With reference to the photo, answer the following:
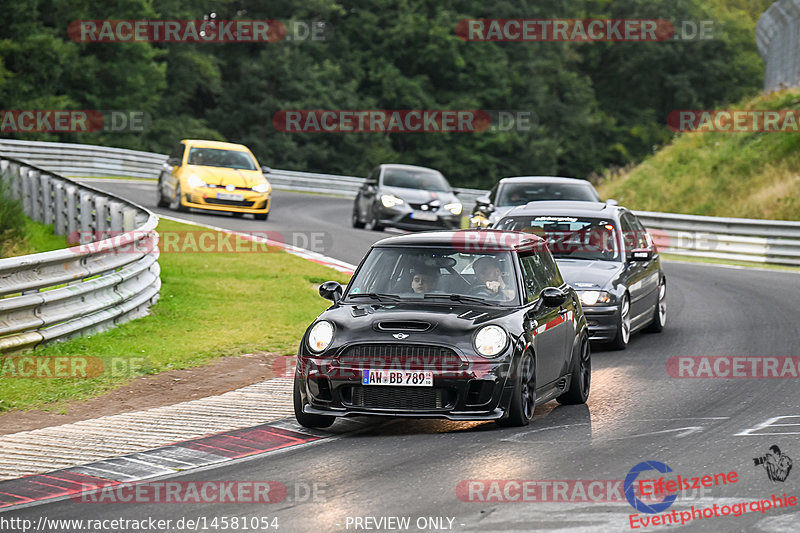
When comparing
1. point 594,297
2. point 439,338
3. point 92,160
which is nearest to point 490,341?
point 439,338

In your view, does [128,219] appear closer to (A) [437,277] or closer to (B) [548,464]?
(A) [437,277]

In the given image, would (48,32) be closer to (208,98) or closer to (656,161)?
(208,98)

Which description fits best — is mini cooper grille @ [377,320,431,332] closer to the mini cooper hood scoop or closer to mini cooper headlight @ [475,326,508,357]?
the mini cooper hood scoop

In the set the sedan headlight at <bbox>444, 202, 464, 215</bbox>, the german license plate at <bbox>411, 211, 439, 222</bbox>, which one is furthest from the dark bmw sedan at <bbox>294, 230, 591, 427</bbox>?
the sedan headlight at <bbox>444, 202, 464, 215</bbox>

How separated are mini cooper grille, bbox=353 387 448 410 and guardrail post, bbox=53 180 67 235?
14.1m

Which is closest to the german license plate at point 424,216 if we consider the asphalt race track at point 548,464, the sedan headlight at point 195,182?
the sedan headlight at point 195,182

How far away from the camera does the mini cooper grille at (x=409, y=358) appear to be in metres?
9.18

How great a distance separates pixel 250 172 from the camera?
29.0 metres

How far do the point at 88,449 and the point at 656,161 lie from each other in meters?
34.3

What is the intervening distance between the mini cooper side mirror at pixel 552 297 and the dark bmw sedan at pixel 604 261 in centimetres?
370

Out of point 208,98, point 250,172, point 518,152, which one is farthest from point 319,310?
point 518,152

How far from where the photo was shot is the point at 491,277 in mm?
10195

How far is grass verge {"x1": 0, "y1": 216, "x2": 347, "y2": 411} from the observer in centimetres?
1109

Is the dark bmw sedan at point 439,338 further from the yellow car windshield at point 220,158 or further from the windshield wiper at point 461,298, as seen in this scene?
the yellow car windshield at point 220,158
